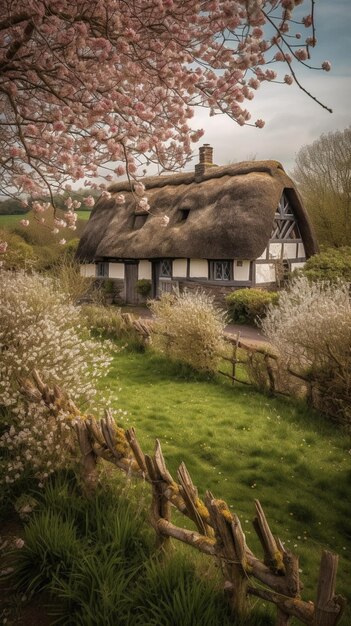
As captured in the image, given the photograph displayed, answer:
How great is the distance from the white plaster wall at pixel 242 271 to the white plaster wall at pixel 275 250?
1675mm

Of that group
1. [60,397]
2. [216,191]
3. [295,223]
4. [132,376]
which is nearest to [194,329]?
[132,376]

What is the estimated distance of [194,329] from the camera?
9.66 metres

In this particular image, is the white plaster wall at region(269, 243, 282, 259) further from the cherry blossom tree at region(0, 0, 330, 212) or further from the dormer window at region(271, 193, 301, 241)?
the cherry blossom tree at region(0, 0, 330, 212)

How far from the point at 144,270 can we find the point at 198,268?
3494mm

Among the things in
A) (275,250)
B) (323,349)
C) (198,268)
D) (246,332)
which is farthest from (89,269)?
(323,349)

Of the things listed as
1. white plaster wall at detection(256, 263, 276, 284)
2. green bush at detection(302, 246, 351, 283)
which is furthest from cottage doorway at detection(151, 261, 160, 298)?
green bush at detection(302, 246, 351, 283)

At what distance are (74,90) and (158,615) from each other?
523 cm

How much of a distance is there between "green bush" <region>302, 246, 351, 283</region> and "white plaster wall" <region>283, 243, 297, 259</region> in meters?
3.81

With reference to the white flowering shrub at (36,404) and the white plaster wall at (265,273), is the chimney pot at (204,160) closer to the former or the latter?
the white plaster wall at (265,273)

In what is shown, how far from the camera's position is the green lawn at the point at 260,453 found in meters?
4.56

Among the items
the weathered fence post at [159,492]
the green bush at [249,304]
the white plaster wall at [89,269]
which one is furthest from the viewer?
the white plaster wall at [89,269]

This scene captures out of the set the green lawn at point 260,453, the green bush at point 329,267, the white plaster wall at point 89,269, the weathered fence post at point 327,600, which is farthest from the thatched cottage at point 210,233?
the weathered fence post at point 327,600

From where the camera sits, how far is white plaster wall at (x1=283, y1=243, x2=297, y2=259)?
20828 mm

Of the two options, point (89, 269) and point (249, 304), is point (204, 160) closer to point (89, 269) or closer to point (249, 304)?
point (89, 269)
